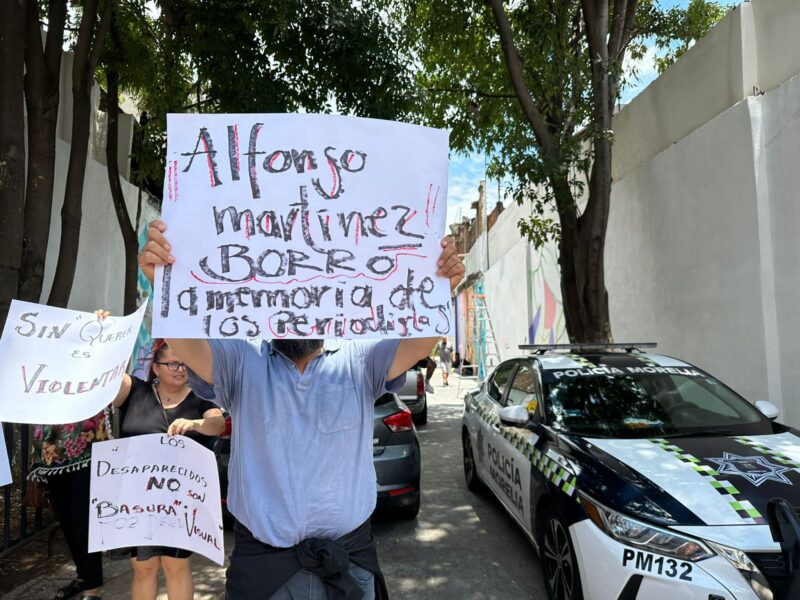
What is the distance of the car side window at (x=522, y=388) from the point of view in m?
4.57

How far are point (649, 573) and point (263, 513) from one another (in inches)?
75.8

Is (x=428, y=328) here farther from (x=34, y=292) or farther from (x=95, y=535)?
(x=34, y=292)

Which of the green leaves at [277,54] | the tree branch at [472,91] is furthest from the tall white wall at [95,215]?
the tree branch at [472,91]

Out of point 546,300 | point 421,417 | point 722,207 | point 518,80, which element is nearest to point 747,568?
point 722,207

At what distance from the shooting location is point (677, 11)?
32.4ft

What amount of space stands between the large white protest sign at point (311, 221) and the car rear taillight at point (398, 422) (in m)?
3.27

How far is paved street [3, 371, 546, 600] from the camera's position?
4.00m

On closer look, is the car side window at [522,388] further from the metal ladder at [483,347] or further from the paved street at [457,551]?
the metal ladder at [483,347]

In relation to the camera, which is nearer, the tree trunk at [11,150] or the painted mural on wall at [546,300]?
the tree trunk at [11,150]

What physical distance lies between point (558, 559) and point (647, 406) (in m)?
1.29

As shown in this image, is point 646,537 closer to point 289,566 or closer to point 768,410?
point 289,566

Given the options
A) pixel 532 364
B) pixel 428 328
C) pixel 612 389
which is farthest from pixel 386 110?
pixel 428 328

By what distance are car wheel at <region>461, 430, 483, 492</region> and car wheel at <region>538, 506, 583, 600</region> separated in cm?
235

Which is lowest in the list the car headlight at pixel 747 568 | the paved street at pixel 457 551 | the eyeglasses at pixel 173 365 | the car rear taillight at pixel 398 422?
the paved street at pixel 457 551
